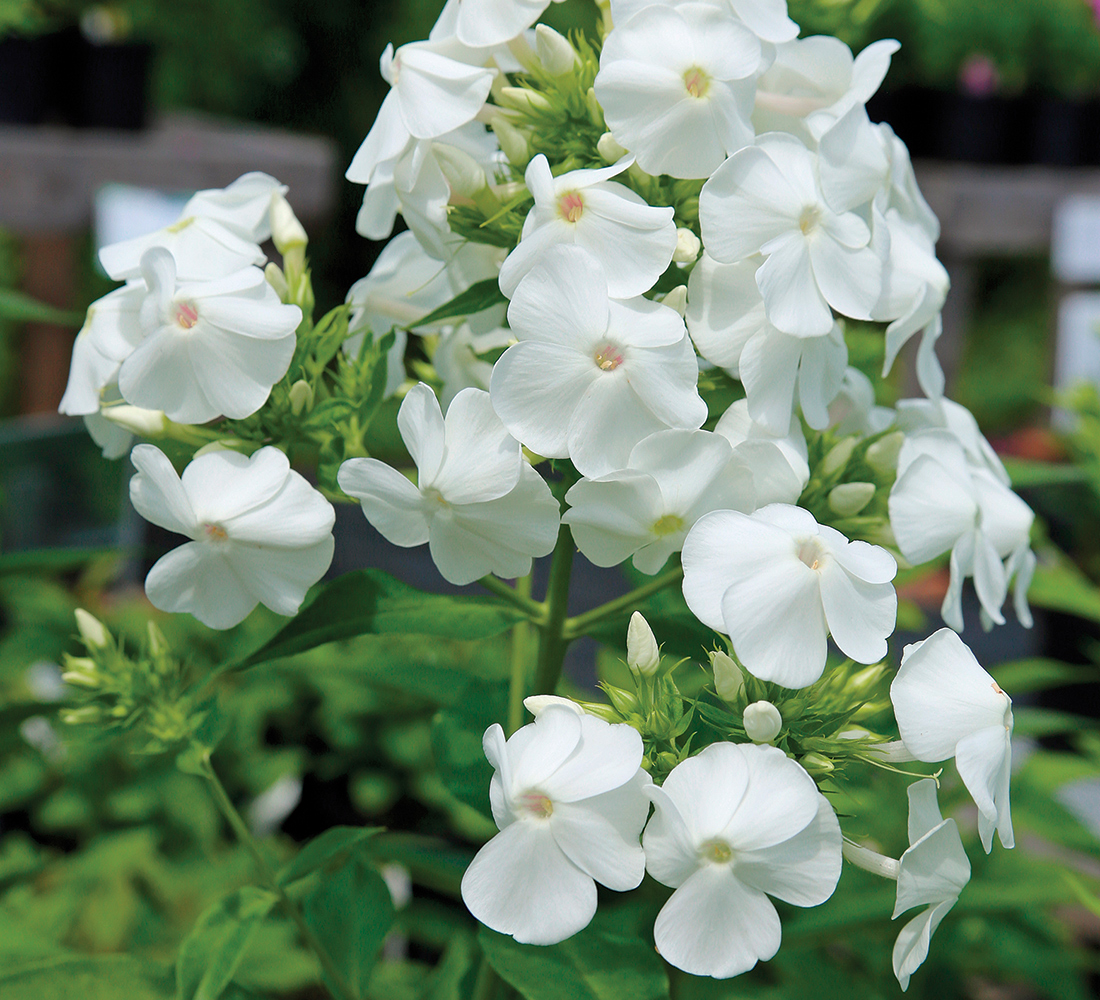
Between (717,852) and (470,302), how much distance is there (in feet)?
0.76

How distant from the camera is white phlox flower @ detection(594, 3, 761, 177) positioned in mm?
387

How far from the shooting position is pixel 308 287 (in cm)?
49

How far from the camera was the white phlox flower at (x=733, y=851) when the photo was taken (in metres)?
0.33

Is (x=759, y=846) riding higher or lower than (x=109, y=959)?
higher

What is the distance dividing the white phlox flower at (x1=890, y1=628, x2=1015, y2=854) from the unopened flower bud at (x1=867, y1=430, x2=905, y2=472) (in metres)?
0.12

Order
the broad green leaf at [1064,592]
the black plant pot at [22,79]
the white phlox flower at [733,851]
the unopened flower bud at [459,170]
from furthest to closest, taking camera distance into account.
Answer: the black plant pot at [22,79], the broad green leaf at [1064,592], the unopened flower bud at [459,170], the white phlox flower at [733,851]

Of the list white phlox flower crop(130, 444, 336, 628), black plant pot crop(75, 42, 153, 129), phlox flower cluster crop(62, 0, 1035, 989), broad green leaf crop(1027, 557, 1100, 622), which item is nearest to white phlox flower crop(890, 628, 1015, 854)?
phlox flower cluster crop(62, 0, 1035, 989)

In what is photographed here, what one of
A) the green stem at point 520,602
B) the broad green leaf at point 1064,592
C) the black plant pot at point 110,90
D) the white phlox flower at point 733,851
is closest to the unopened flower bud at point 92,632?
the green stem at point 520,602

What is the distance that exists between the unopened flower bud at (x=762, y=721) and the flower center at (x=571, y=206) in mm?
182

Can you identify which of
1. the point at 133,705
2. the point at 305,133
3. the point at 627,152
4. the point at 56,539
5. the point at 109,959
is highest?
the point at 627,152

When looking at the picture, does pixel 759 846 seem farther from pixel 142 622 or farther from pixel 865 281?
pixel 142 622

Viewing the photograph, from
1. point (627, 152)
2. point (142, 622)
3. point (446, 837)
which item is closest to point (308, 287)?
point (627, 152)

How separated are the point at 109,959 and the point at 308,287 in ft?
1.11

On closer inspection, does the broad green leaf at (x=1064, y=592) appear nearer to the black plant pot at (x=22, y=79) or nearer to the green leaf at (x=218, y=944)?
the green leaf at (x=218, y=944)
